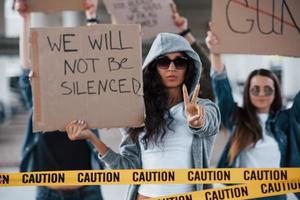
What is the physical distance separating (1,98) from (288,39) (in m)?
1.48

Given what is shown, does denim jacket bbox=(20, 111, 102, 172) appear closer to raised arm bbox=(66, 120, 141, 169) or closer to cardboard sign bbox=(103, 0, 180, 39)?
raised arm bbox=(66, 120, 141, 169)

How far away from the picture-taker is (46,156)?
265cm

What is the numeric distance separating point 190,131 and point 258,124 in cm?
62

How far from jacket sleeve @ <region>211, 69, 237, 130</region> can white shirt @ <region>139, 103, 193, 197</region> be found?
1.20ft

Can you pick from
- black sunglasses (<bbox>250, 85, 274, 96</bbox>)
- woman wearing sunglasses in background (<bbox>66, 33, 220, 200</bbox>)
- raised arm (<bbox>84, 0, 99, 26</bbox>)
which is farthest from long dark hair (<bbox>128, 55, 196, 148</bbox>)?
black sunglasses (<bbox>250, 85, 274, 96</bbox>)

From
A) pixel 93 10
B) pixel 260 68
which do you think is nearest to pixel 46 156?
pixel 93 10

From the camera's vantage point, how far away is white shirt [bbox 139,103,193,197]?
2182 mm

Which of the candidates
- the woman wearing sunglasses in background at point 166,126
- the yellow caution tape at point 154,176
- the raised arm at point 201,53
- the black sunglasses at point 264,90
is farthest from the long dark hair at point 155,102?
the black sunglasses at point 264,90

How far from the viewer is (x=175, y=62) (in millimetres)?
2178

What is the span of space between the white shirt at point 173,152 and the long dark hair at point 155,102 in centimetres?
2

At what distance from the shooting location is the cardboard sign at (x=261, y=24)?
2311mm

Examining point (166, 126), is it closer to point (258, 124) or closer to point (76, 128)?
point (76, 128)

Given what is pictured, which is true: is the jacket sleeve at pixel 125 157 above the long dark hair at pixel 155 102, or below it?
below

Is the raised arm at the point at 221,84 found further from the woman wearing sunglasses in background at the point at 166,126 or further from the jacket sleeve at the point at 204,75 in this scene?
the woman wearing sunglasses in background at the point at 166,126
